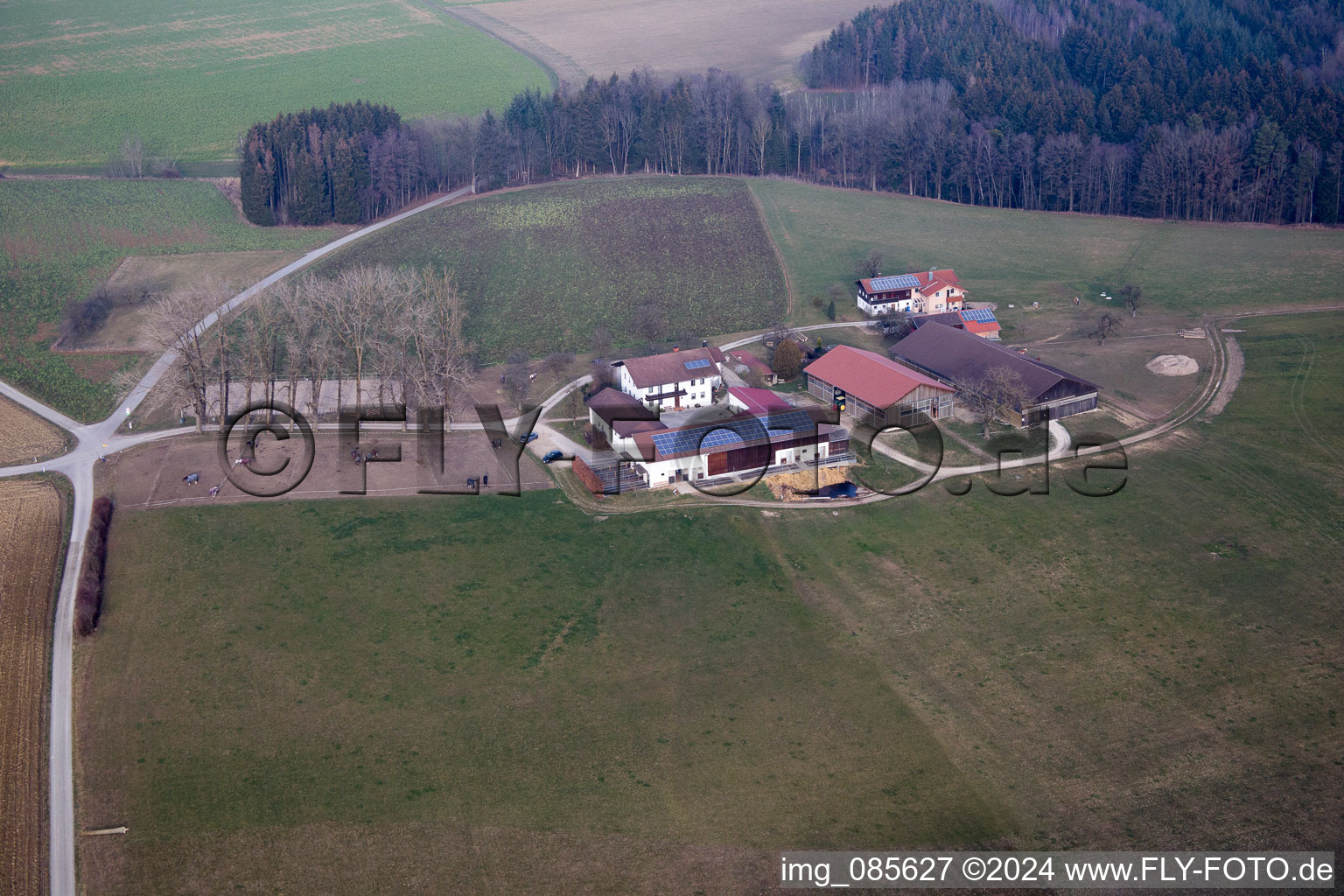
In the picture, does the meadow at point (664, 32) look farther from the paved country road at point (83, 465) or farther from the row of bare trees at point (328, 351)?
the row of bare trees at point (328, 351)

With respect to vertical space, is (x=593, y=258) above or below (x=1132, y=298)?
above

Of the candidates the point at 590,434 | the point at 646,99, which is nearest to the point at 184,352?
the point at 590,434

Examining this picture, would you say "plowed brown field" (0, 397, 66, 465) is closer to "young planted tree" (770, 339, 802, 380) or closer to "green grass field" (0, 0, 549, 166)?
"young planted tree" (770, 339, 802, 380)

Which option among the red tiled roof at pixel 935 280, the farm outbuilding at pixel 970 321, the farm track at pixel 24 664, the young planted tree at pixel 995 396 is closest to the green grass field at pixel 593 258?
the red tiled roof at pixel 935 280

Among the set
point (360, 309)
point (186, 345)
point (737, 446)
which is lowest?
point (737, 446)

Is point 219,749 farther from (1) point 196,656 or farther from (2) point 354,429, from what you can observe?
(2) point 354,429

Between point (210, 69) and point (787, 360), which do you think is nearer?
point (787, 360)

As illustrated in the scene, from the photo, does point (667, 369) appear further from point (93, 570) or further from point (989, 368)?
point (93, 570)

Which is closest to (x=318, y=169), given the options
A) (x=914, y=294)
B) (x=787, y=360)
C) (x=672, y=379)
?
(x=672, y=379)
